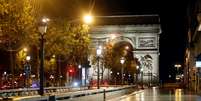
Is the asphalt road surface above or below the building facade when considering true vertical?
below

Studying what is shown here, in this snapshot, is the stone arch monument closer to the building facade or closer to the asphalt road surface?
the building facade

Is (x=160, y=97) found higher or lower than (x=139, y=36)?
lower

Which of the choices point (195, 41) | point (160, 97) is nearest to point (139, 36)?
point (195, 41)

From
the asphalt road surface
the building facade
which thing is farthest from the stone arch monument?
the asphalt road surface

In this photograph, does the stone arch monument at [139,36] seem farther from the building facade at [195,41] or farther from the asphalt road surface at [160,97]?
the asphalt road surface at [160,97]

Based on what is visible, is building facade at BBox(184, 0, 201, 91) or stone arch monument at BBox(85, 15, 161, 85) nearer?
building facade at BBox(184, 0, 201, 91)

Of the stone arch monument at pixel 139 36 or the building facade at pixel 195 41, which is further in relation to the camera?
the stone arch monument at pixel 139 36

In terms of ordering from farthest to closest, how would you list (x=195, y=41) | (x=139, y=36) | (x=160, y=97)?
(x=139, y=36) < (x=195, y=41) < (x=160, y=97)

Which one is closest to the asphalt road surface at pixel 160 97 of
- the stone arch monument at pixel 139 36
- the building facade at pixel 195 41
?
the building facade at pixel 195 41

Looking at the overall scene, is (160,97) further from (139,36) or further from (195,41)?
(139,36)

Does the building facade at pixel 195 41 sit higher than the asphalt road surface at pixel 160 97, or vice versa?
the building facade at pixel 195 41

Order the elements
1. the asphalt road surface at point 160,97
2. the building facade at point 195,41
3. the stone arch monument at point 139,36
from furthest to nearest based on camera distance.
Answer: the stone arch monument at point 139,36 < the building facade at point 195,41 < the asphalt road surface at point 160,97

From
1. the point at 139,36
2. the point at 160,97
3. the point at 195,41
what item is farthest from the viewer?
the point at 139,36

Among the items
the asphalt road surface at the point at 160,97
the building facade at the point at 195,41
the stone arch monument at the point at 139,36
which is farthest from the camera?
the stone arch monument at the point at 139,36
